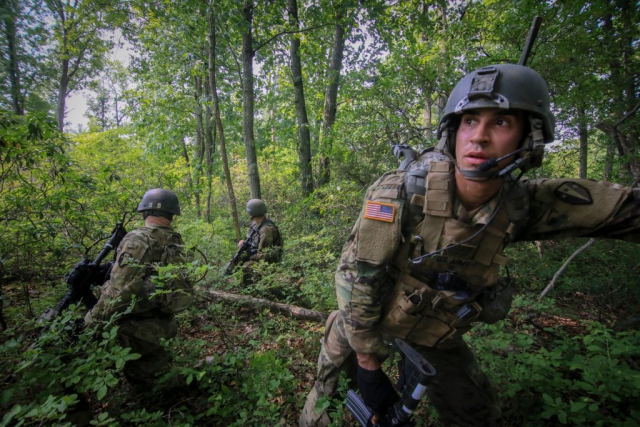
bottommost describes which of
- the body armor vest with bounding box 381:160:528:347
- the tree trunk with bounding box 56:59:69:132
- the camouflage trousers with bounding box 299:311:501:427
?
the camouflage trousers with bounding box 299:311:501:427

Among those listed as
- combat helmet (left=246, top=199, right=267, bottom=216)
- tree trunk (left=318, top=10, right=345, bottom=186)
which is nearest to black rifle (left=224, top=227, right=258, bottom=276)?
combat helmet (left=246, top=199, right=267, bottom=216)

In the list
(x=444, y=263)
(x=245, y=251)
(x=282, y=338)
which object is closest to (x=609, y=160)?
(x=444, y=263)

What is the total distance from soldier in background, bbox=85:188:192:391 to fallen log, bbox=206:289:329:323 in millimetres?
816

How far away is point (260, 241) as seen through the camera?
576cm

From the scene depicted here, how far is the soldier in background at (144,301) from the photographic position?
2848mm

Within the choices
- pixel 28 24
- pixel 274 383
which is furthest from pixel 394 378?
pixel 28 24

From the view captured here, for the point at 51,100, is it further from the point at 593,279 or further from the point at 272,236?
the point at 593,279

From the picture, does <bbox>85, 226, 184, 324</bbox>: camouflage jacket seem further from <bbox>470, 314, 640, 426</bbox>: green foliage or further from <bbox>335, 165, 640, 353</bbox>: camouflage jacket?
<bbox>470, 314, 640, 426</bbox>: green foliage

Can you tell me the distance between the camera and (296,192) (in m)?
9.45

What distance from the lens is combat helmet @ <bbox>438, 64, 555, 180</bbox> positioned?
162cm

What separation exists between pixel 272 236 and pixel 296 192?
12.3 feet

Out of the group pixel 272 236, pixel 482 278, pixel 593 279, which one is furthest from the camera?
pixel 272 236

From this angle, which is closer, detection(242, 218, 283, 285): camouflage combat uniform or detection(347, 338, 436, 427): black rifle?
detection(347, 338, 436, 427): black rifle

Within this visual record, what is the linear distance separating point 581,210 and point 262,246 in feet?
16.3
